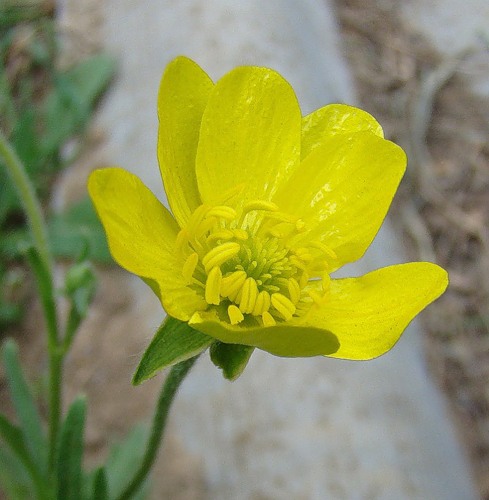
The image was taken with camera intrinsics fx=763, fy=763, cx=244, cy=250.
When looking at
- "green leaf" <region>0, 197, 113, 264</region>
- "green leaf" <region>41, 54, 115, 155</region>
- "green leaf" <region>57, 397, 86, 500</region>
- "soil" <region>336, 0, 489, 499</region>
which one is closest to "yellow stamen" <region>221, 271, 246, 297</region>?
"green leaf" <region>57, 397, 86, 500</region>

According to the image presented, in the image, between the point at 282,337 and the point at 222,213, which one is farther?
the point at 222,213

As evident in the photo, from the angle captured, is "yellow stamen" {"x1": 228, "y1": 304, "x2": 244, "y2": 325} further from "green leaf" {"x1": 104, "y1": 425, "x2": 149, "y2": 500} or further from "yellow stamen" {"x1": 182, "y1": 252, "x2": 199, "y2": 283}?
"green leaf" {"x1": 104, "y1": 425, "x2": 149, "y2": 500}

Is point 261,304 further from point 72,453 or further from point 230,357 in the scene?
point 72,453

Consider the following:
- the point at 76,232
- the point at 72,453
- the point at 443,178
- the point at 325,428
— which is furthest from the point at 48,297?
the point at 443,178

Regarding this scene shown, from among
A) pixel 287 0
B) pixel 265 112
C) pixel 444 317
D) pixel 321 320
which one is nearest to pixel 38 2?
pixel 287 0

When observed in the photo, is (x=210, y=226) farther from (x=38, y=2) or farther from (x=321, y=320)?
(x=38, y=2)
